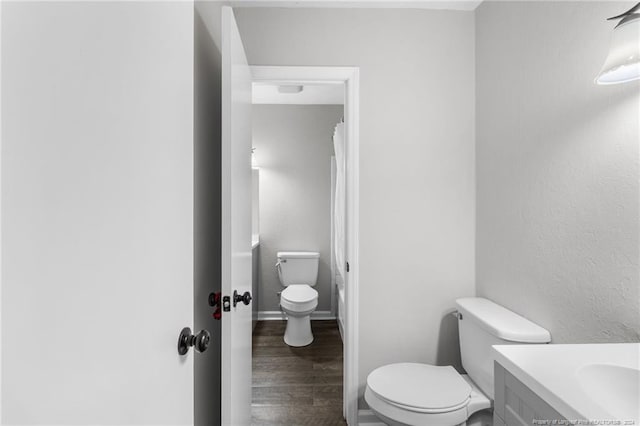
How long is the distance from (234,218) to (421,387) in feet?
3.74

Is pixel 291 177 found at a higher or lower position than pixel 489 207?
higher

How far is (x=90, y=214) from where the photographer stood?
1.62 feet

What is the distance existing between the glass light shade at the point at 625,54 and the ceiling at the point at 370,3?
1265 mm

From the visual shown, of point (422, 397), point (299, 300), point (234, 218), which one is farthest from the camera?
A: point (299, 300)

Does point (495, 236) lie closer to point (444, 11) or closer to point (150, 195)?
point (444, 11)

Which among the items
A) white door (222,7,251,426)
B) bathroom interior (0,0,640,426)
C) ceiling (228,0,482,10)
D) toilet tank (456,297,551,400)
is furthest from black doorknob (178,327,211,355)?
ceiling (228,0,482,10)

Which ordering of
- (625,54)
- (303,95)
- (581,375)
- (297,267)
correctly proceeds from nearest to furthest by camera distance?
(581,375), (625,54), (303,95), (297,267)

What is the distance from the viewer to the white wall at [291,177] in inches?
155

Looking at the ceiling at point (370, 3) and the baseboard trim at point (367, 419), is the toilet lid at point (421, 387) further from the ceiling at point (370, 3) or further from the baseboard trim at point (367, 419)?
the ceiling at point (370, 3)

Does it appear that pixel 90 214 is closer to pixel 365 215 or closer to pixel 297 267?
pixel 365 215

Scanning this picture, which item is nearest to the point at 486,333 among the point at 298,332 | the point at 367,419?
the point at 367,419

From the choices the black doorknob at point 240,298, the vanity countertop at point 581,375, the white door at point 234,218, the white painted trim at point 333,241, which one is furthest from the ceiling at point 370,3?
the white painted trim at point 333,241

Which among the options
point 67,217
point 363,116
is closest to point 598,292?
point 363,116

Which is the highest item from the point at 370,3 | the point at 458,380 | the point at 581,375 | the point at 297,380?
the point at 370,3
